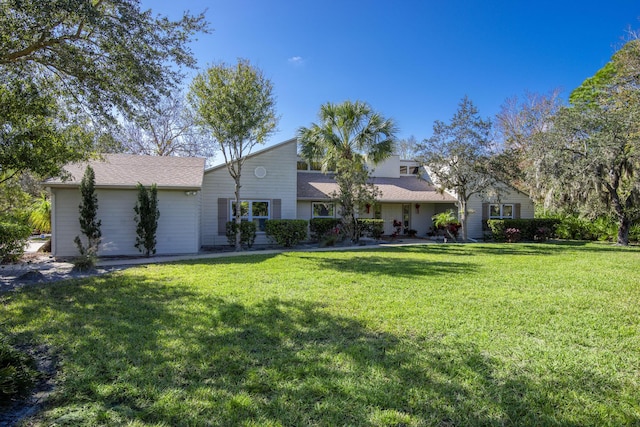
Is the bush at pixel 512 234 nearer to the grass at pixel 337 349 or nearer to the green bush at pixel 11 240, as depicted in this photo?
the grass at pixel 337 349

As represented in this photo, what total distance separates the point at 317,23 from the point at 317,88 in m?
4.58

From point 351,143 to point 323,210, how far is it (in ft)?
13.7

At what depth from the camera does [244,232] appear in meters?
13.7

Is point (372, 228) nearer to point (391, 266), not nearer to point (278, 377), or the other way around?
point (391, 266)

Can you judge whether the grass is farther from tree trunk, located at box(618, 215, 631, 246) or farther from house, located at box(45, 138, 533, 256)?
tree trunk, located at box(618, 215, 631, 246)

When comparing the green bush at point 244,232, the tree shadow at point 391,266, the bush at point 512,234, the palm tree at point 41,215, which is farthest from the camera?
the bush at point 512,234

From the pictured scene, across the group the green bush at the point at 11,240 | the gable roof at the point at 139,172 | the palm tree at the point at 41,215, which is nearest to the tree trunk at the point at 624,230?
the gable roof at the point at 139,172

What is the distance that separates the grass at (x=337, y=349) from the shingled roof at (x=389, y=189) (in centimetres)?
1007

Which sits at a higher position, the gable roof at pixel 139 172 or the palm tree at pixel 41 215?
the gable roof at pixel 139 172

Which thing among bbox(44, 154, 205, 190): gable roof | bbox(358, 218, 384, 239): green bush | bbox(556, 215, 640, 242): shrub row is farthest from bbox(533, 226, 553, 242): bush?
bbox(44, 154, 205, 190): gable roof

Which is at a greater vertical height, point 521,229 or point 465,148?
point 465,148

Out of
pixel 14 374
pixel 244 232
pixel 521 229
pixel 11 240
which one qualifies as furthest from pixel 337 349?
pixel 521 229

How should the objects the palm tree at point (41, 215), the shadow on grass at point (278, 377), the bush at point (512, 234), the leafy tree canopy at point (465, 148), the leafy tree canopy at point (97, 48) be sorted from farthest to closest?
the bush at point (512, 234) → the palm tree at point (41, 215) → the leafy tree canopy at point (465, 148) → the leafy tree canopy at point (97, 48) → the shadow on grass at point (278, 377)

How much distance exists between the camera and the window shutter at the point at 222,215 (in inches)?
582
